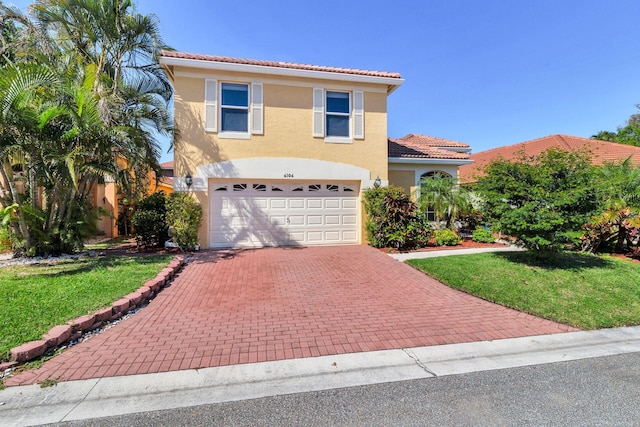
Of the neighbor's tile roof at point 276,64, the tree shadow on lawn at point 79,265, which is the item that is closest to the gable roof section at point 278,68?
the neighbor's tile roof at point 276,64

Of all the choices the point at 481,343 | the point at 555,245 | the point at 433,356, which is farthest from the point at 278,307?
the point at 555,245

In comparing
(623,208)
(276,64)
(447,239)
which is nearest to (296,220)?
(447,239)

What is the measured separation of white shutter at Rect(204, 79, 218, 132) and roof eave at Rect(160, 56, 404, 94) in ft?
1.78

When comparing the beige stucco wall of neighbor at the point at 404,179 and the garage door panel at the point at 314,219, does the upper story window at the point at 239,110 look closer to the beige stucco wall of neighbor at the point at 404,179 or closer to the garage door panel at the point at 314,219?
the garage door panel at the point at 314,219

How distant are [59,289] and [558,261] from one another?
1150cm

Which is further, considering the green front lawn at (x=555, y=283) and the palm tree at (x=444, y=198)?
the palm tree at (x=444, y=198)

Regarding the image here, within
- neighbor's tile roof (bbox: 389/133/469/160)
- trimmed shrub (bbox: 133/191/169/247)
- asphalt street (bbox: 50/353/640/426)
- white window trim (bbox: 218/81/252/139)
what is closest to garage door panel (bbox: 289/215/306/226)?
white window trim (bbox: 218/81/252/139)

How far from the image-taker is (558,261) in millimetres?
8555

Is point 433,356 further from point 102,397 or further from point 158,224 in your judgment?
point 158,224

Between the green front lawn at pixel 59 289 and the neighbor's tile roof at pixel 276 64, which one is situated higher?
the neighbor's tile roof at pixel 276 64

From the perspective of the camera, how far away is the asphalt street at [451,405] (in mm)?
2947

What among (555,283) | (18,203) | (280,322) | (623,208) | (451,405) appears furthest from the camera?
(623,208)

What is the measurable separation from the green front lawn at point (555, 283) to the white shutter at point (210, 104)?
26.5 ft

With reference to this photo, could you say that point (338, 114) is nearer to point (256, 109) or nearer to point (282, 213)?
point (256, 109)
